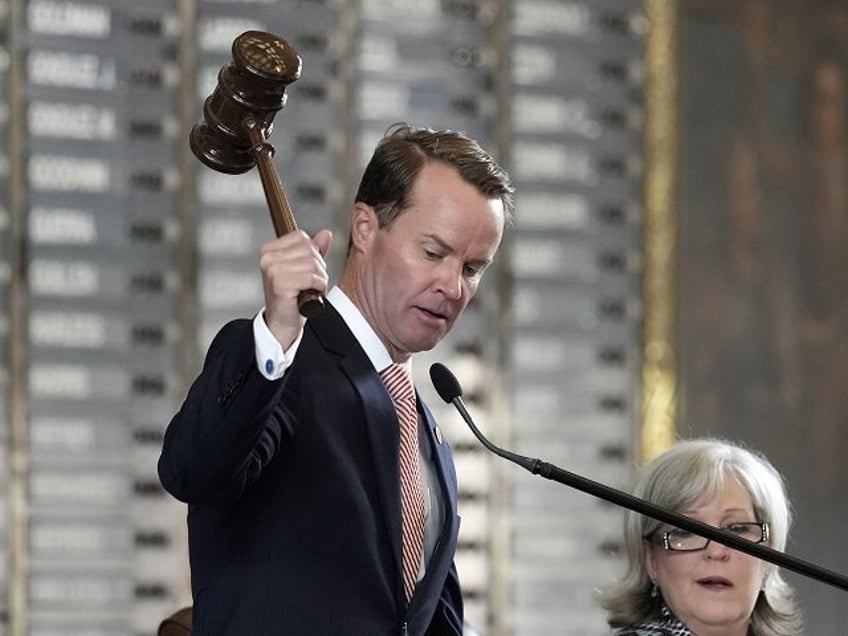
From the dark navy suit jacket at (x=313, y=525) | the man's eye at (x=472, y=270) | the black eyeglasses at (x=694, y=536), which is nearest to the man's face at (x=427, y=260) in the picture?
the man's eye at (x=472, y=270)

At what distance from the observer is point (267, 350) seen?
5.89ft

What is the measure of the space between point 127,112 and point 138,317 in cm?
52

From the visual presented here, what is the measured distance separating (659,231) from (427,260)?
254 cm

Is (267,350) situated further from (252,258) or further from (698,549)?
(252,258)

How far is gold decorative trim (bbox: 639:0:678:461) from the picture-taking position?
459 centimetres

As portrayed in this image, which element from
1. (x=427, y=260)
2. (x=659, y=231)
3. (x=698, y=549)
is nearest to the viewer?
(x=427, y=260)

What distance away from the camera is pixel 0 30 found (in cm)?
394

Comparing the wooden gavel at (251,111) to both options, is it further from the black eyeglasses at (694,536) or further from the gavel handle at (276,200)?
the black eyeglasses at (694,536)

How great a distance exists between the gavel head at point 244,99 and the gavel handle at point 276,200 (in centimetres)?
1

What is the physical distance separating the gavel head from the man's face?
0.28 metres

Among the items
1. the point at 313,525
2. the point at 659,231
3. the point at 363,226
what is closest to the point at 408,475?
the point at 313,525

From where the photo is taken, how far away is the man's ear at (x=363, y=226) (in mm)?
2277

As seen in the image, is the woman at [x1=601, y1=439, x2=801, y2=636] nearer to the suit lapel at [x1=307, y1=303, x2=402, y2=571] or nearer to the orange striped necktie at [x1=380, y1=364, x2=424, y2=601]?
the orange striped necktie at [x1=380, y1=364, x2=424, y2=601]

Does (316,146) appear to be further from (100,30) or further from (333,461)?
(333,461)
